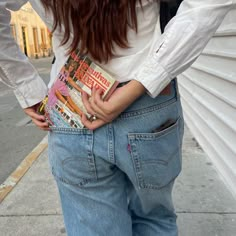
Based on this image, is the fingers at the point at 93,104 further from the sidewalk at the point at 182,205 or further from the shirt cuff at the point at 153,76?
the sidewalk at the point at 182,205

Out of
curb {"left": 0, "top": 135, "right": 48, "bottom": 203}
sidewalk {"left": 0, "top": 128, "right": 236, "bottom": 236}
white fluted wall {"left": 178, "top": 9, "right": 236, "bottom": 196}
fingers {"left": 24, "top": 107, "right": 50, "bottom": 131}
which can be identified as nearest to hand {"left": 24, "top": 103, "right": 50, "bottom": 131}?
fingers {"left": 24, "top": 107, "right": 50, "bottom": 131}

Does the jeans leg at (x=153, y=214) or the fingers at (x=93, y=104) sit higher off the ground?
the fingers at (x=93, y=104)

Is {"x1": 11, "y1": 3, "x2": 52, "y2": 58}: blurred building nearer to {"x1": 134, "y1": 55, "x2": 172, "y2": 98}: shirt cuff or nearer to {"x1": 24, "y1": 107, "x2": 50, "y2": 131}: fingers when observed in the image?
{"x1": 24, "y1": 107, "x2": 50, "y2": 131}: fingers

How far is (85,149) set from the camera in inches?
46.2

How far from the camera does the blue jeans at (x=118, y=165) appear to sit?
113 cm

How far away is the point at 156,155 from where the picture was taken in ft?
3.81

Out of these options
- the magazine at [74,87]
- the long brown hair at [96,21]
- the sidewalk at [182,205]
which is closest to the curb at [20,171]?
the sidewalk at [182,205]

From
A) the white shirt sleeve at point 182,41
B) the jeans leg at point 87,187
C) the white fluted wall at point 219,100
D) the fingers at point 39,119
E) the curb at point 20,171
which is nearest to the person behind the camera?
the white shirt sleeve at point 182,41

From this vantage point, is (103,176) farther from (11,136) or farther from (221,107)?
(11,136)

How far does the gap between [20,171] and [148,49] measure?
9.87 ft

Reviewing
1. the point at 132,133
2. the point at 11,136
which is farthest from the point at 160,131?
the point at 11,136

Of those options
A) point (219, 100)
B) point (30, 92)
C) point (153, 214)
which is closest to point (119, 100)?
point (30, 92)

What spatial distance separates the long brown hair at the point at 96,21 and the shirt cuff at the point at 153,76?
0.12 m

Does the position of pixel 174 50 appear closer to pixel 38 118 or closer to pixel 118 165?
pixel 118 165
